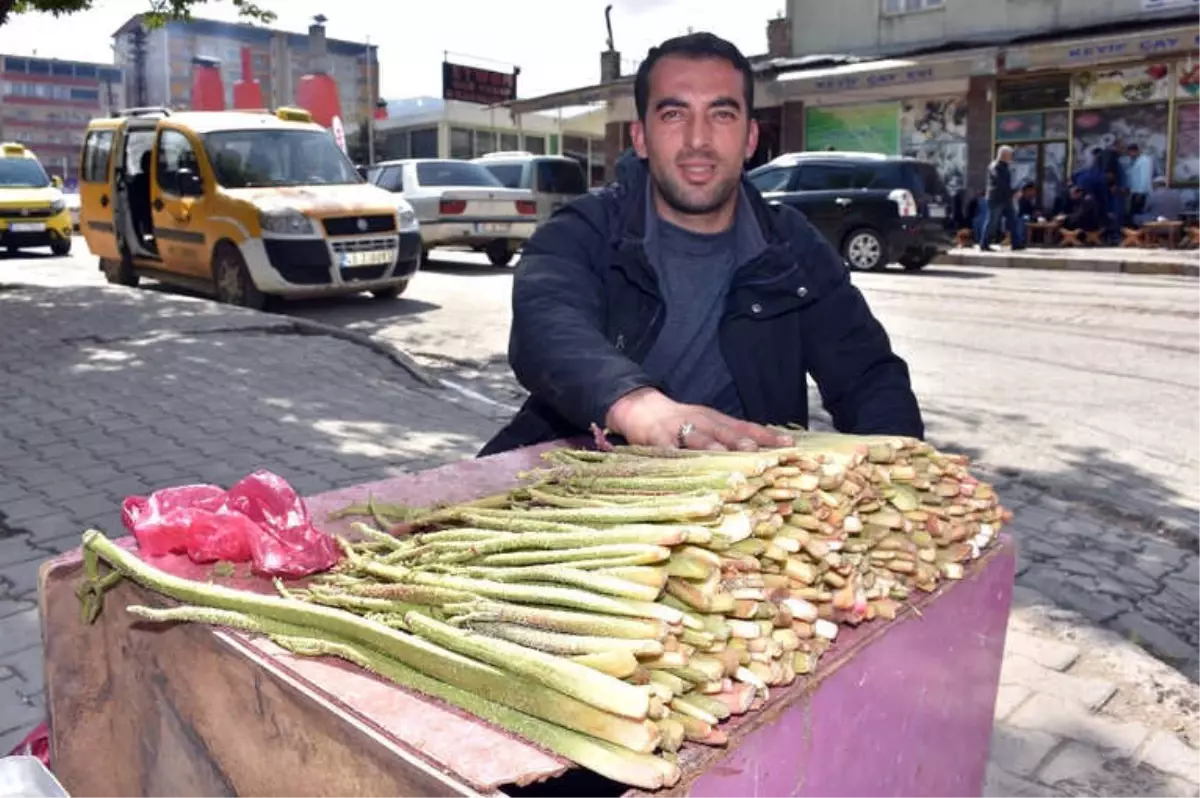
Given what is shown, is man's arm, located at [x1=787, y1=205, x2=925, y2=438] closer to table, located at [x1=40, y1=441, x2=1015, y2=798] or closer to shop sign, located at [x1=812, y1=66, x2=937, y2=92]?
table, located at [x1=40, y1=441, x2=1015, y2=798]

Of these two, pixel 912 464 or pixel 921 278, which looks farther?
pixel 921 278

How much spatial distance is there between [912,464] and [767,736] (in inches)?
26.8

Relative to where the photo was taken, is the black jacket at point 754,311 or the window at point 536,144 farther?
the window at point 536,144

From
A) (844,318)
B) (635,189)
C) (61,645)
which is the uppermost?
(635,189)

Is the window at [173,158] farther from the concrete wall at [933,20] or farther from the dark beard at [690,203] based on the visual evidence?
the concrete wall at [933,20]

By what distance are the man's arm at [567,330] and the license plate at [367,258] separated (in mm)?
9415

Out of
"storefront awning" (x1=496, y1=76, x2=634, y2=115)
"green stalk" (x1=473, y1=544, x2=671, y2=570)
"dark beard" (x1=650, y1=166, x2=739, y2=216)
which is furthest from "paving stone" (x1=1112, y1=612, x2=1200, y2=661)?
"storefront awning" (x1=496, y1=76, x2=634, y2=115)

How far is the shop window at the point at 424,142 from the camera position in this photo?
1850 inches

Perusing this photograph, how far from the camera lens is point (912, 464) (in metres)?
1.99

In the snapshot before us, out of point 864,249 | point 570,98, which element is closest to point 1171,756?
point 864,249

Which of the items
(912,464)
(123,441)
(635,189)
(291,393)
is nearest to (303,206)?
(291,393)

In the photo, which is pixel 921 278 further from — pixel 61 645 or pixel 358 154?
pixel 358 154

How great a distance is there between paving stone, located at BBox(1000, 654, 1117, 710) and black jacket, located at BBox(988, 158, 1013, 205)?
18565 millimetres

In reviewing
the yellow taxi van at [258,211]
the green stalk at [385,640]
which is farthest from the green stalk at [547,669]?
the yellow taxi van at [258,211]
